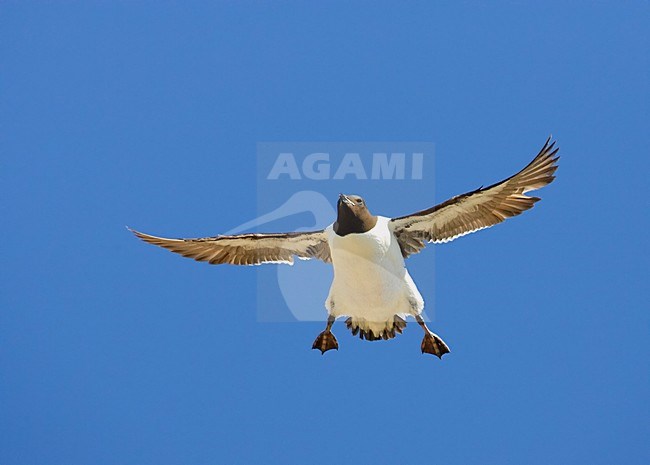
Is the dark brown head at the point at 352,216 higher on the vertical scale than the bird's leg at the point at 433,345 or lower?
higher

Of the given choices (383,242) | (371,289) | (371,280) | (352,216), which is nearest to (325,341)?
(371,289)

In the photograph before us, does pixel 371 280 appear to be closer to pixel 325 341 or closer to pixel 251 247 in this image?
pixel 325 341

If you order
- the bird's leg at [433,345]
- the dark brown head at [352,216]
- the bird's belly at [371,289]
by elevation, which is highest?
the dark brown head at [352,216]

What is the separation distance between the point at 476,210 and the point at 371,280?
1.89m

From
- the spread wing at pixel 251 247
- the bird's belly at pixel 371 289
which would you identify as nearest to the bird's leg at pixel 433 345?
the bird's belly at pixel 371 289

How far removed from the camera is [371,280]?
695 inches

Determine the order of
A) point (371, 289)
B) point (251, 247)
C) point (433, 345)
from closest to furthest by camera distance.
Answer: point (371, 289) < point (433, 345) < point (251, 247)

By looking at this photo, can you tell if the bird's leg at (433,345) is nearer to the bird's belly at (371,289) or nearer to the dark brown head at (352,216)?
the bird's belly at (371,289)

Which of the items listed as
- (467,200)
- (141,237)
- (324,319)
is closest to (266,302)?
(324,319)

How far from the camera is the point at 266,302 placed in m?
18.9

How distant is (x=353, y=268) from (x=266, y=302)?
188cm

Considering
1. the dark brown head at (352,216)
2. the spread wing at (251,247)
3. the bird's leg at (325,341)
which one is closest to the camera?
the dark brown head at (352,216)

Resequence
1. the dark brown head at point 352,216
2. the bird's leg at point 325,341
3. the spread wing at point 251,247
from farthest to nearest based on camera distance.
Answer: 1. the spread wing at point 251,247
2. the bird's leg at point 325,341
3. the dark brown head at point 352,216

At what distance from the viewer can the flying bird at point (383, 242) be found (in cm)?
1764
